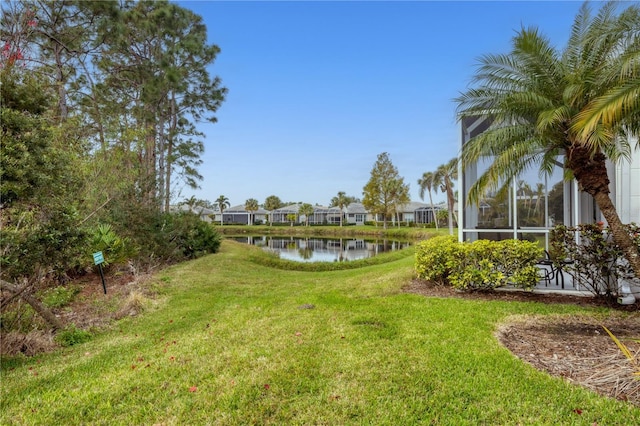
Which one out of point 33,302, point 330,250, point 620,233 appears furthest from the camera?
point 330,250

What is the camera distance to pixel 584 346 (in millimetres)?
3830

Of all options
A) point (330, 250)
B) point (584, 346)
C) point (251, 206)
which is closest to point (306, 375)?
point (584, 346)

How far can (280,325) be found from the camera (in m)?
4.97

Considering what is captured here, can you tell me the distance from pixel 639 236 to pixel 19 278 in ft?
30.6

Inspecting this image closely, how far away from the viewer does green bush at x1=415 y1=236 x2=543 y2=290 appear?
626cm

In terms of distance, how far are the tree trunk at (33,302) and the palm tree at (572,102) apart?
7000 millimetres

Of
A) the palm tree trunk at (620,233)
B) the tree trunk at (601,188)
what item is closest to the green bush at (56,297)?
the tree trunk at (601,188)

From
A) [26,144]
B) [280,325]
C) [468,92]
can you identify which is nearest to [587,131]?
[468,92]

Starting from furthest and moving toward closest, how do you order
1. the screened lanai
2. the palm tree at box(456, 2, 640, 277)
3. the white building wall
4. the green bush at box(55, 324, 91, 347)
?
the screened lanai, the white building wall, the green bush at box(55, 324, 91, 347), the palm tree at box(456, 2, 640, 277)

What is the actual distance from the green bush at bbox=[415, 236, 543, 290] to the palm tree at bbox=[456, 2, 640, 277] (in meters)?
1.25

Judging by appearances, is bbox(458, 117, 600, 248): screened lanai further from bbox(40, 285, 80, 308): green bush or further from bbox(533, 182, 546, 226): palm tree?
bbox(40, 285, 80, 308): green bush

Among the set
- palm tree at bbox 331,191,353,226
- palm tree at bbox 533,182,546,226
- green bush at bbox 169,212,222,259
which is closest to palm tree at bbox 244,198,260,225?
palm tree at bbox 331,191,353,226

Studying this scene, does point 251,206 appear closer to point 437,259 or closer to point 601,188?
point 437,259

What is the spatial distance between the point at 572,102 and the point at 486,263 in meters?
3.11
